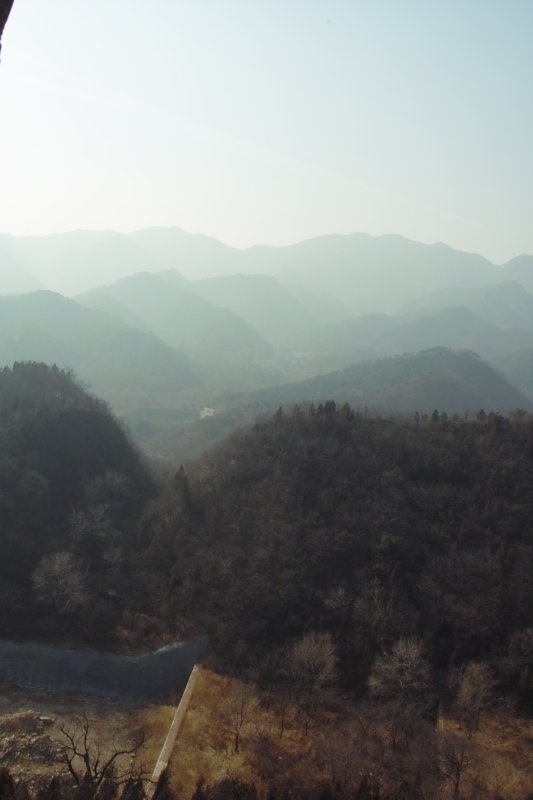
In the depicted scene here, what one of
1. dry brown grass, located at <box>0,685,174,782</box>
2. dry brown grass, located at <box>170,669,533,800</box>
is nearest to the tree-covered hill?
dry brown grass, located at <box>0,685,174,782</box>

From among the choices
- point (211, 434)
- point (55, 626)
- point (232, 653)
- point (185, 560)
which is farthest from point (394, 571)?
point (211, 434)

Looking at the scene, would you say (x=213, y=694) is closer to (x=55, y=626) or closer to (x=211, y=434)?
(x=55, y=626)

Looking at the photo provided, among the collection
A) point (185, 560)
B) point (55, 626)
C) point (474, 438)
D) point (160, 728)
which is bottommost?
point (160, 728)

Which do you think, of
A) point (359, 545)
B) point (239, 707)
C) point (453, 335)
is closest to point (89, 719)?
point (239, 707)

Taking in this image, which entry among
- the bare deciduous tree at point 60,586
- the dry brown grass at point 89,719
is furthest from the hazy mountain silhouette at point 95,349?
the dry brown grass at point 89,719

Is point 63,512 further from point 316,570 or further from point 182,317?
point 182,317

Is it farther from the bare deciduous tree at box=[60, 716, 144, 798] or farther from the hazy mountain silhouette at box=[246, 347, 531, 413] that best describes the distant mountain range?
the bare deciduous tree at box=[60, 716, 144, 798]

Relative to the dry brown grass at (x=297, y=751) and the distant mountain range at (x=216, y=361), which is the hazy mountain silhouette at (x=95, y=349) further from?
the dry brown grass at (x=297, y=751)
